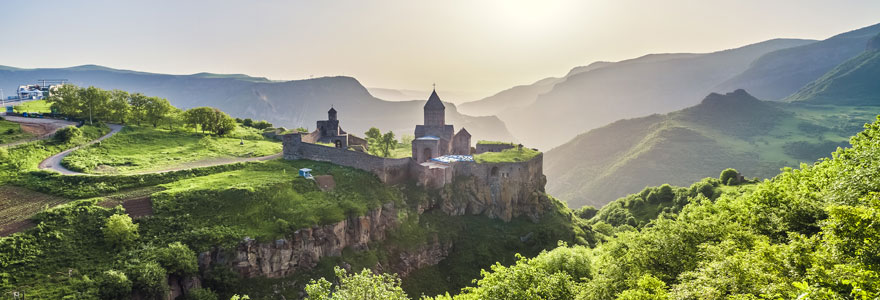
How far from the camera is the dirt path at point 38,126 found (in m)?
41.4

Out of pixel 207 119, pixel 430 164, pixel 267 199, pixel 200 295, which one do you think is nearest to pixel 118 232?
pixel 200 295

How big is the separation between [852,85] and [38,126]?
958 feet

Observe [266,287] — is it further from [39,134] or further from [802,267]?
[39,134]

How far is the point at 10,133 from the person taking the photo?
1603 inches

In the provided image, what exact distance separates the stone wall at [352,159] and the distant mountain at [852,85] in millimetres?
232975

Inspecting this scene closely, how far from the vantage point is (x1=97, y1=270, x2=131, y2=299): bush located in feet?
72.8

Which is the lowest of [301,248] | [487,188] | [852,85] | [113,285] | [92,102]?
[301,248]

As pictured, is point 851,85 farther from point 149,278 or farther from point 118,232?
point 118,232

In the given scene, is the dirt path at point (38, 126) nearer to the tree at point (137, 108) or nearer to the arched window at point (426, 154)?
the tree at point (137, 108)

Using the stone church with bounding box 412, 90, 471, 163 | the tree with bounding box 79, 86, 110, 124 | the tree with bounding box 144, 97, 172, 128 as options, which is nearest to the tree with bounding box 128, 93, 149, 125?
the tree with bounding box 144, 97, 172, 128

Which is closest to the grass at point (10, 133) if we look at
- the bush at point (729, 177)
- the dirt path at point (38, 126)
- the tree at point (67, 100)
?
the dirt path at point (38, 126)

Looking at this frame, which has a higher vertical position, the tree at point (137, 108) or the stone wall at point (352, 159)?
the tree at point (137, 108)

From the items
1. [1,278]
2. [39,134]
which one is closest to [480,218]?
[1,278]

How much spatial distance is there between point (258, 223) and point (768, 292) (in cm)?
3231
